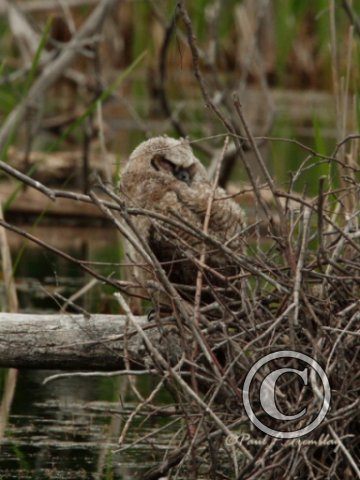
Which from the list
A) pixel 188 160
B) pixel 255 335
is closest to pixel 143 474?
pixel 255 335

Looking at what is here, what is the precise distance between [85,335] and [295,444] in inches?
40.3

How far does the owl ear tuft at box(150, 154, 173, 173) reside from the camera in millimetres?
4969

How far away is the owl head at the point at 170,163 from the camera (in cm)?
491

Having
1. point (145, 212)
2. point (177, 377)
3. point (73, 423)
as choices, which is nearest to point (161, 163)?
point (73, 423)

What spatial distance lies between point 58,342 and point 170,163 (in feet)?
2.90

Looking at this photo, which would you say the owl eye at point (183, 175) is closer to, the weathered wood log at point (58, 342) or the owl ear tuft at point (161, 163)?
the owl ear tuft at point (161, 163)

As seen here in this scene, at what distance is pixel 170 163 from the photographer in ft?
16.3

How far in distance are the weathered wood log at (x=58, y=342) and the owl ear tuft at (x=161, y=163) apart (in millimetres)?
718

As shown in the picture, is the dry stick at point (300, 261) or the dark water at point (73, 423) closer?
the dry stick at point (300, 261)

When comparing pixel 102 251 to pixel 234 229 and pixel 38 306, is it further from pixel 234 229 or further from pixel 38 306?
pixel 234 229

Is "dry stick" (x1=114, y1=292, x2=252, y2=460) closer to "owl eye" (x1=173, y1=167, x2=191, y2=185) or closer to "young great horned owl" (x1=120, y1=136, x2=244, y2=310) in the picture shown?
"young great horned owl" (x1=120, y1=136, x2=244, y2=310)

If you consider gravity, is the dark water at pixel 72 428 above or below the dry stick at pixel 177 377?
below

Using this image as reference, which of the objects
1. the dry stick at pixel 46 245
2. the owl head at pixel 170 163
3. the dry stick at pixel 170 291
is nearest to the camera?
the dry stick at pixel 170 291

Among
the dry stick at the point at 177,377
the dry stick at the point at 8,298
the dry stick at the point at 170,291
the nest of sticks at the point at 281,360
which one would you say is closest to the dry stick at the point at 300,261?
the nest of sticks at the point at 281,360
